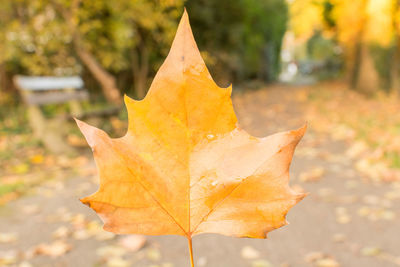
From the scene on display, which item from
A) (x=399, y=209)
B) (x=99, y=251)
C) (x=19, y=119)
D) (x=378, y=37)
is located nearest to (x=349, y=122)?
(x=399, y=209)

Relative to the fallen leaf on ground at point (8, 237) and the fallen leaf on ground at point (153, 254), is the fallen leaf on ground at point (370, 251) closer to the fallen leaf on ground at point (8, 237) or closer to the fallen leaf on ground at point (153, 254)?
the fallen leaf on ground at point (153, 254)

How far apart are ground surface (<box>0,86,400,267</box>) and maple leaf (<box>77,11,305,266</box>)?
242 centimetres

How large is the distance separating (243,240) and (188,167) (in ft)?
9.50

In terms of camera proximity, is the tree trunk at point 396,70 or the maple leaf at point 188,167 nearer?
the maple leaf at point 188,167

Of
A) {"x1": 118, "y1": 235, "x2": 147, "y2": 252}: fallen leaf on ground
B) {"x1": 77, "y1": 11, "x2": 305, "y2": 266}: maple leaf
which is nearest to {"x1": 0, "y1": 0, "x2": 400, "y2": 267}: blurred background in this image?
{"x1": 118, "y1": 235, "x2": 147, "y2": 252}: fallen leaf on ground

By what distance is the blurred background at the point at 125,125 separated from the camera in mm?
2988

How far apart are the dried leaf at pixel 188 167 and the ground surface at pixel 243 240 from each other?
2420 millimetres

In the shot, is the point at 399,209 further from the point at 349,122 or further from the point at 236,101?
the point at 236,101

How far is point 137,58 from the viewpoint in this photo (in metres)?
11.5

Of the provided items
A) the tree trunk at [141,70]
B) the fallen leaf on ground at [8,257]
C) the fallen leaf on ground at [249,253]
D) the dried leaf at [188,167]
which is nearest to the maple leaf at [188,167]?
the dried leaf at [188,167]

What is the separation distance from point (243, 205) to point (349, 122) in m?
7.94

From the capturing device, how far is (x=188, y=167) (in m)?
0.48

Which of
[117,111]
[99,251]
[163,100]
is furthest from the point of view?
[117,111]

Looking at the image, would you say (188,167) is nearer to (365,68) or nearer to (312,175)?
(312,175)
